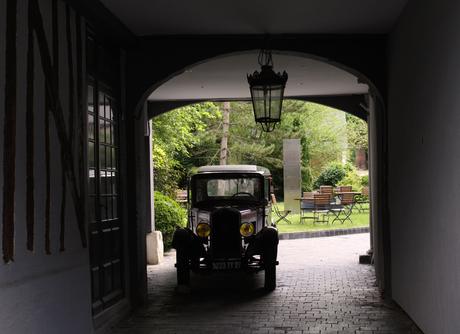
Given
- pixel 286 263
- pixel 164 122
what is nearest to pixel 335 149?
pixel 164 122

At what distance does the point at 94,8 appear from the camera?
6.62 meters

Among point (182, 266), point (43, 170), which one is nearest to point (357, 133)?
point (182, 266)

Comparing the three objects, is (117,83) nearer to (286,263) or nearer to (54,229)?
(54,229)

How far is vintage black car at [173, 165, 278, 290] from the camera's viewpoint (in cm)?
979

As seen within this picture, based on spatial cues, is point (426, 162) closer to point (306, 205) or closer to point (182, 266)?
point (182, 266)

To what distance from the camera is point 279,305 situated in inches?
→ 342

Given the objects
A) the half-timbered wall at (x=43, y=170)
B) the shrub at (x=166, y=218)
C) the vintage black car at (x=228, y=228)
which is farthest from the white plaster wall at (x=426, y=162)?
the shrub at (x=166, y=218)

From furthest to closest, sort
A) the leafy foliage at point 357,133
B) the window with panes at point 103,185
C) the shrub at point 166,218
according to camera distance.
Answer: the leafy foliage at point 357,133 → the shrub at point 166,218 → the window with panes at point 103,185

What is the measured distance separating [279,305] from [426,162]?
344 centimetres

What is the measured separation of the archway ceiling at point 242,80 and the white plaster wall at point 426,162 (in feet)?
8.22

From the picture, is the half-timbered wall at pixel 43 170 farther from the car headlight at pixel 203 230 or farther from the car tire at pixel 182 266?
the car headlight at pixel 203 230

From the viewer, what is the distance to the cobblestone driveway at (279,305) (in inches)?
288

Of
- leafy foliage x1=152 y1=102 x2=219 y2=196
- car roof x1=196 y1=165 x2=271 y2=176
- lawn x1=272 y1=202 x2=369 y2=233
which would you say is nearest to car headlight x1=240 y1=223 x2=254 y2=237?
car roof x1=196 y1=165 x2=271 y2=176

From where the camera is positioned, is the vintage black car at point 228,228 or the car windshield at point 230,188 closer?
the vintage black car at point 228,228
